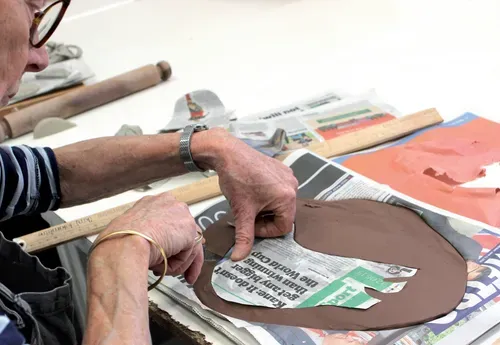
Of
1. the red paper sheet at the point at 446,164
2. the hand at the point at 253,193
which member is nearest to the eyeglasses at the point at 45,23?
the hand at the point at 253,193

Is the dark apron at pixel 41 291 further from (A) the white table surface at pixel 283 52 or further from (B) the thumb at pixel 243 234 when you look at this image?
(B) the thumb at pixel 243 234

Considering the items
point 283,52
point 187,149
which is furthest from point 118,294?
point 283,52

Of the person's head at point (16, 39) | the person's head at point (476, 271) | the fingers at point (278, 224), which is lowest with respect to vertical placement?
the fingers at point (278, 224)

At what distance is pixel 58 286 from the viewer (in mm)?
989

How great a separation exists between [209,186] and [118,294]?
1.27 ft

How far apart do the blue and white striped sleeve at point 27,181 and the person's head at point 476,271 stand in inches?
26.0

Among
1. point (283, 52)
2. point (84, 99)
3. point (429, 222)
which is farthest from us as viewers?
point (283, 52)

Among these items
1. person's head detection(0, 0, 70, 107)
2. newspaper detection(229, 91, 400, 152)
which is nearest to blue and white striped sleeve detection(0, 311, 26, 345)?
person's head detection(0, 0, 70, 107)

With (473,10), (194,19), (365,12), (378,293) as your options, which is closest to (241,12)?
(194,19)

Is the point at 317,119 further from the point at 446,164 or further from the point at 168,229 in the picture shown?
the point at 168,229

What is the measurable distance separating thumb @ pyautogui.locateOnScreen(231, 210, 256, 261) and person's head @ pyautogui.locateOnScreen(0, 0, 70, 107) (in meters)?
0.37

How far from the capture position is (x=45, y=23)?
40.2 inches

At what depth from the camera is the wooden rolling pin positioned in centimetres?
143

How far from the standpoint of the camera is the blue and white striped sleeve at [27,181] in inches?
39.7
